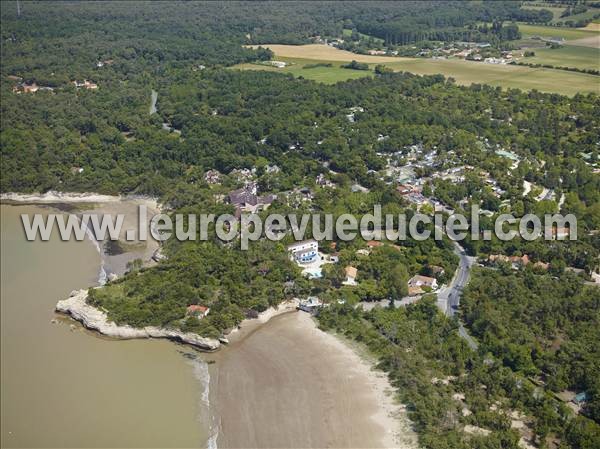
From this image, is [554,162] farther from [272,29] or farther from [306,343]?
[272,29]

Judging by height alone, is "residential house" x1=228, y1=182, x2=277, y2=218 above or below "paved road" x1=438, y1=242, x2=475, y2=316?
above

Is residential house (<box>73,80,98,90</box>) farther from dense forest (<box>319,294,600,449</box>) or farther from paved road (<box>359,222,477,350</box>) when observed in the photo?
dense forest (<box>319,294,600,449</box>)

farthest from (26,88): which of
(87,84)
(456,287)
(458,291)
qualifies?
(458,291)

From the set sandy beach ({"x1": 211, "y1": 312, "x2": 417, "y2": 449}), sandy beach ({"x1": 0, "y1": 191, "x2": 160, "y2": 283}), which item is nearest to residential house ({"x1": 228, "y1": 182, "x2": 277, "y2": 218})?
sandy beach ({"x1": 0, "y1": 191, "x2": 160, "y2": 283})

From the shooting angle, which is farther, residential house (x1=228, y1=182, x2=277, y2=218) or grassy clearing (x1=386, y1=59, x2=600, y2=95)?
grassy clearing (x1=386, y1=59, x2=600, y2=95)

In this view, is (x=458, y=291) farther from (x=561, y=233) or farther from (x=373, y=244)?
(x=561, y=233)

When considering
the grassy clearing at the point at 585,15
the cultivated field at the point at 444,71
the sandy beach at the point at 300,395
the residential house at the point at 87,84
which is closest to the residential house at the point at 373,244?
the sandy beach at the point at 300,395

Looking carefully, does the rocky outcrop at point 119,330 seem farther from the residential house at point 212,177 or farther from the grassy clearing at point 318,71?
the grassy clearing at point 318,71
